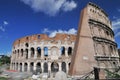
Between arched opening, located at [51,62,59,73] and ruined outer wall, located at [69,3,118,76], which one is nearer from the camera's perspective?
ruined outer wall, located at [69,3,118,76]

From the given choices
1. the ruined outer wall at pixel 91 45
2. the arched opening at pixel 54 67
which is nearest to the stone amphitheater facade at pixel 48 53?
the arched opening at pixel 54 67

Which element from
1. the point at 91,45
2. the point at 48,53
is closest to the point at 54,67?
the point at 48,53

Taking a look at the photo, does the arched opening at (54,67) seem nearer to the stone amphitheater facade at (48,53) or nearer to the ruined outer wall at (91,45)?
the stone amphitheater facade at (48,53)

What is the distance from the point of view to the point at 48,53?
114 feet

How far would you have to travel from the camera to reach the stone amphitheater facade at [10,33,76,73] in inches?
1348

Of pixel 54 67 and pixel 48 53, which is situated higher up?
pixel 48 53

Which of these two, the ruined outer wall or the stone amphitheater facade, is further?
the stone amphitheater facade

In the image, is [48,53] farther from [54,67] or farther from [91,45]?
[91,45]

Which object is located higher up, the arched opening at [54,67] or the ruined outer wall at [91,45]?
the ruined outer wall at [91,45]

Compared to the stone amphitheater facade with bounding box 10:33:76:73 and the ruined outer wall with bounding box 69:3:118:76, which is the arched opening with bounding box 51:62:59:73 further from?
the ruined outer wall with bounding box 69:3:118:76

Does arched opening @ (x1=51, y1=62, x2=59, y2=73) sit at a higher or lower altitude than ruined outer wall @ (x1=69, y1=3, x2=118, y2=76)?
lower

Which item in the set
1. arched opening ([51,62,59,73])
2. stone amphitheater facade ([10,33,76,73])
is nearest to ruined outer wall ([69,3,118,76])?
stone amphitheater facade ([10,33,76,73])

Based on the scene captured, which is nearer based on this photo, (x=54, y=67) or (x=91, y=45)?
(x=91, y=45)

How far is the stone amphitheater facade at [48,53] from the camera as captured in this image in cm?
3425
